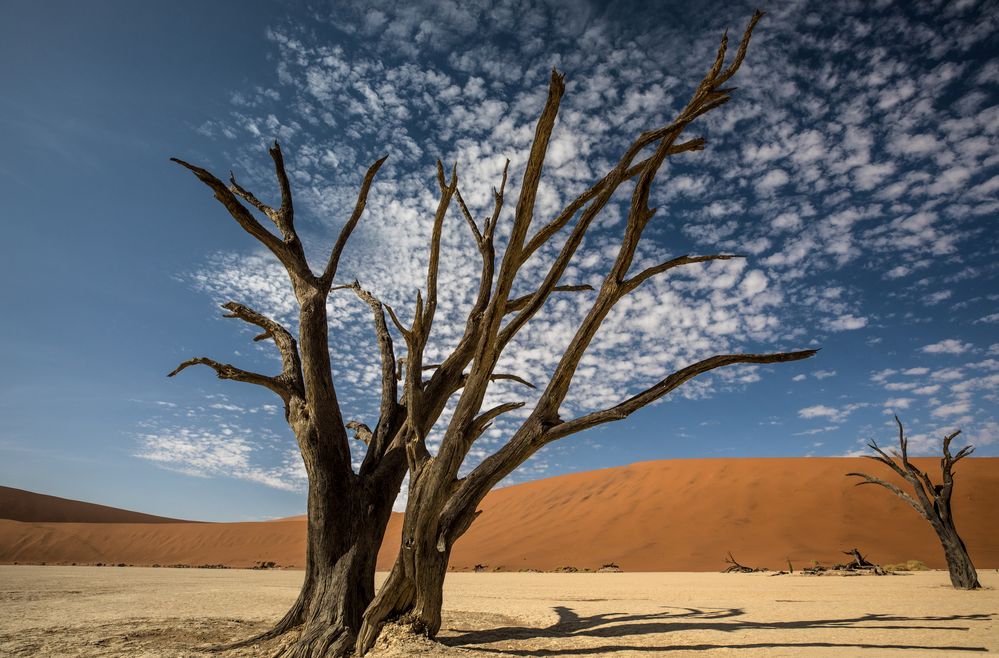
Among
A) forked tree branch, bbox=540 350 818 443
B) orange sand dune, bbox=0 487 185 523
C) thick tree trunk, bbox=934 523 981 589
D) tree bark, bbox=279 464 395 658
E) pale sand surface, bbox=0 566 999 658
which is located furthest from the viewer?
orange sand dune, bbox=0 487 185 523

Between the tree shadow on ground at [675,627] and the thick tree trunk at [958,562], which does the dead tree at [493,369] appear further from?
the thick tree trunk at [958,562]

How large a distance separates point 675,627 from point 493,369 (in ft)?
11.5

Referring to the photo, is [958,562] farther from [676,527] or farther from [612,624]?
[676,527]

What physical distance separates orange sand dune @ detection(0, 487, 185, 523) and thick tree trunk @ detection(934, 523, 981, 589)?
3210 inches

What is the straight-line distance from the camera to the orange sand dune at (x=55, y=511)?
64.8m

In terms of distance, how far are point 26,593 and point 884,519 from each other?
3007 cm

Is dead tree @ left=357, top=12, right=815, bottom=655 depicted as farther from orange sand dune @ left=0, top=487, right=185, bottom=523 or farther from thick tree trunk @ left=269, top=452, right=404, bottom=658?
orange sand dune @ left=0, top=487, right=185, bottom=523

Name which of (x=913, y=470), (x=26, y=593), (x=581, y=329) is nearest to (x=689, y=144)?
(x=581, y=329)

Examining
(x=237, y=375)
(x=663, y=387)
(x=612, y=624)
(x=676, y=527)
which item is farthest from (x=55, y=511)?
(x=663, y=387)

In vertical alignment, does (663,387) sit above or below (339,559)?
above

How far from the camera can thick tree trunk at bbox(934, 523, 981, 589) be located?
9648 millimetres

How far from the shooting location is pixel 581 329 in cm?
426

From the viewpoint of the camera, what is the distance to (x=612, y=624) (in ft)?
19.7

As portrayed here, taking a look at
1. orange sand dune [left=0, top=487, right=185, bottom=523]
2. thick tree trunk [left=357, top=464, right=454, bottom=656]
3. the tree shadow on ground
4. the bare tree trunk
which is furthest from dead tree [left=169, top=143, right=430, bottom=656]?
orange sand dune [left=0, top=487, right=185, bottom=523]
